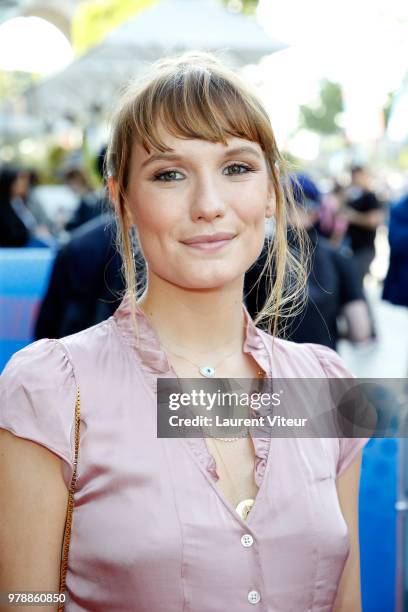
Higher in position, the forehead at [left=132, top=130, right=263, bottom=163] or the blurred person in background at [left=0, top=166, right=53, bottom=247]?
the blurred person in background at [left=0, top=166, right=53, bottom=247]

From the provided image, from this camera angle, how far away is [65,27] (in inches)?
504

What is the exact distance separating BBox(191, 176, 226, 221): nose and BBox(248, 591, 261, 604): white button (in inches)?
27.6

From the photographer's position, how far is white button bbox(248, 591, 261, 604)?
1604 millimetres

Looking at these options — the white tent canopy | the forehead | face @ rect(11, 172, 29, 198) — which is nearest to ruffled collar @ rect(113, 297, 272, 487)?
the forehead

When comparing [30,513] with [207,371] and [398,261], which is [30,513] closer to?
[207,371]

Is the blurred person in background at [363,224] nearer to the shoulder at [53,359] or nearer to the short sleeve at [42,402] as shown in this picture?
the shoulder at [53,359]

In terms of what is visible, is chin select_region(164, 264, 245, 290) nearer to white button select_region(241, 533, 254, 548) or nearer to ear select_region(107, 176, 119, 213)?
ear select_region(107, 176, 119, 213)

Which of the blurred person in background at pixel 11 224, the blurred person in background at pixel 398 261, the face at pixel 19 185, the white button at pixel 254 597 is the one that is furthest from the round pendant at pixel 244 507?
the face at pixel 19 185

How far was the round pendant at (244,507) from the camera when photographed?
1653 millimetres

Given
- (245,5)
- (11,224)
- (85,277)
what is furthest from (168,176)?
(245,5)

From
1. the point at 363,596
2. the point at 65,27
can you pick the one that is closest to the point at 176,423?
the point at 363,596

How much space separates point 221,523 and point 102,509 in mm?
217

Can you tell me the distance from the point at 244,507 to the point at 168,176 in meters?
0.66

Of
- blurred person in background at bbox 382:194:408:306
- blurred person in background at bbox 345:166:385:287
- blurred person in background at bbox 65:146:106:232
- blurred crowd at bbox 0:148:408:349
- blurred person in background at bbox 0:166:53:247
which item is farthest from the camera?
blurred person in background at bbox 345:166:385:287
